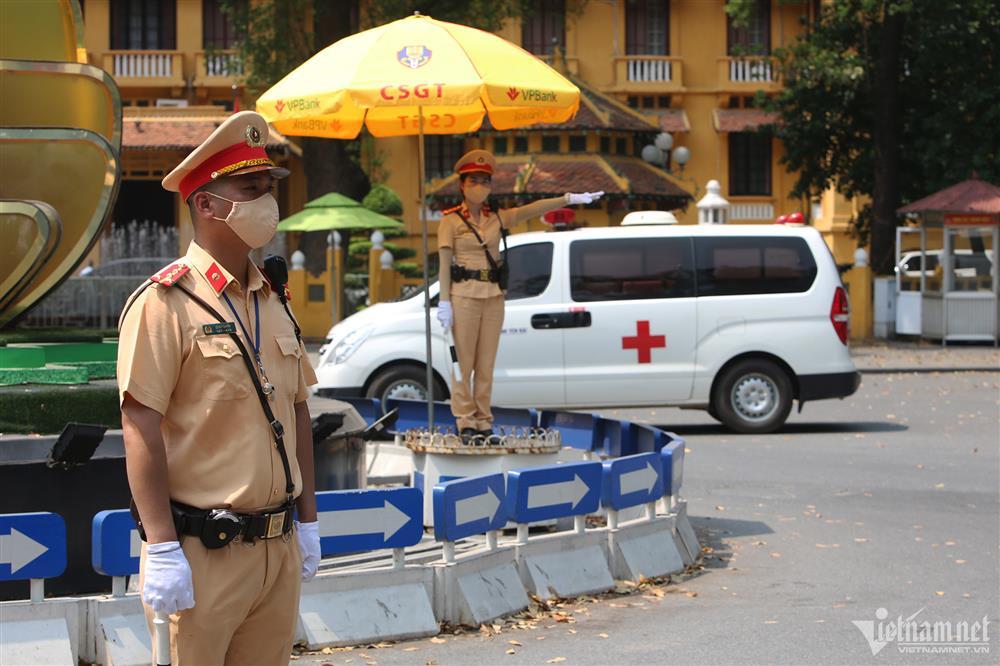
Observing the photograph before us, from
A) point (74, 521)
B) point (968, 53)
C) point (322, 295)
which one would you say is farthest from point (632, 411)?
point (968, 53)

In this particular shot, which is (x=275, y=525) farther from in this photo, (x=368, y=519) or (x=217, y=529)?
(x=368, y=519)

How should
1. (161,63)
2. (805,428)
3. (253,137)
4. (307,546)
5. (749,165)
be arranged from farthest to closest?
(749,165)
(161,63)
(805,428)
(307,546)
(253,137)

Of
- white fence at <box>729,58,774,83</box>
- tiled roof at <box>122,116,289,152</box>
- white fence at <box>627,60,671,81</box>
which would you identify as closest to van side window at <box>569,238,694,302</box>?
tiled roof at <box>122,116,289,152</box>

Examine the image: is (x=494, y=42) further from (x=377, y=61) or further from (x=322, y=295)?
(x=322, y=295)

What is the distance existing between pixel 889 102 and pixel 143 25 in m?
21.8

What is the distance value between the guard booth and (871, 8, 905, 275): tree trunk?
10.6 ft

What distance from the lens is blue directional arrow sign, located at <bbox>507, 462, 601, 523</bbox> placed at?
7715 millimetres

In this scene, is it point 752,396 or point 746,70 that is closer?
point 752,396

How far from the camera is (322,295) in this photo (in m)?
31.8

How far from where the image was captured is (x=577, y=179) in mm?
34156

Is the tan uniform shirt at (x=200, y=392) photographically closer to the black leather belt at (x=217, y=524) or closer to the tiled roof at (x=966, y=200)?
Answer: the black leather belt at (x=217, y=524)

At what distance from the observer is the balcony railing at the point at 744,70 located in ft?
143

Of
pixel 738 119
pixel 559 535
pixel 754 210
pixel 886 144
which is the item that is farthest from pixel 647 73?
pixel 559 535

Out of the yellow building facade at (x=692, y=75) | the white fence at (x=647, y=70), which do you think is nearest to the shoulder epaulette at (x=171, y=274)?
the yellow building facade at (x=692, y=75)
